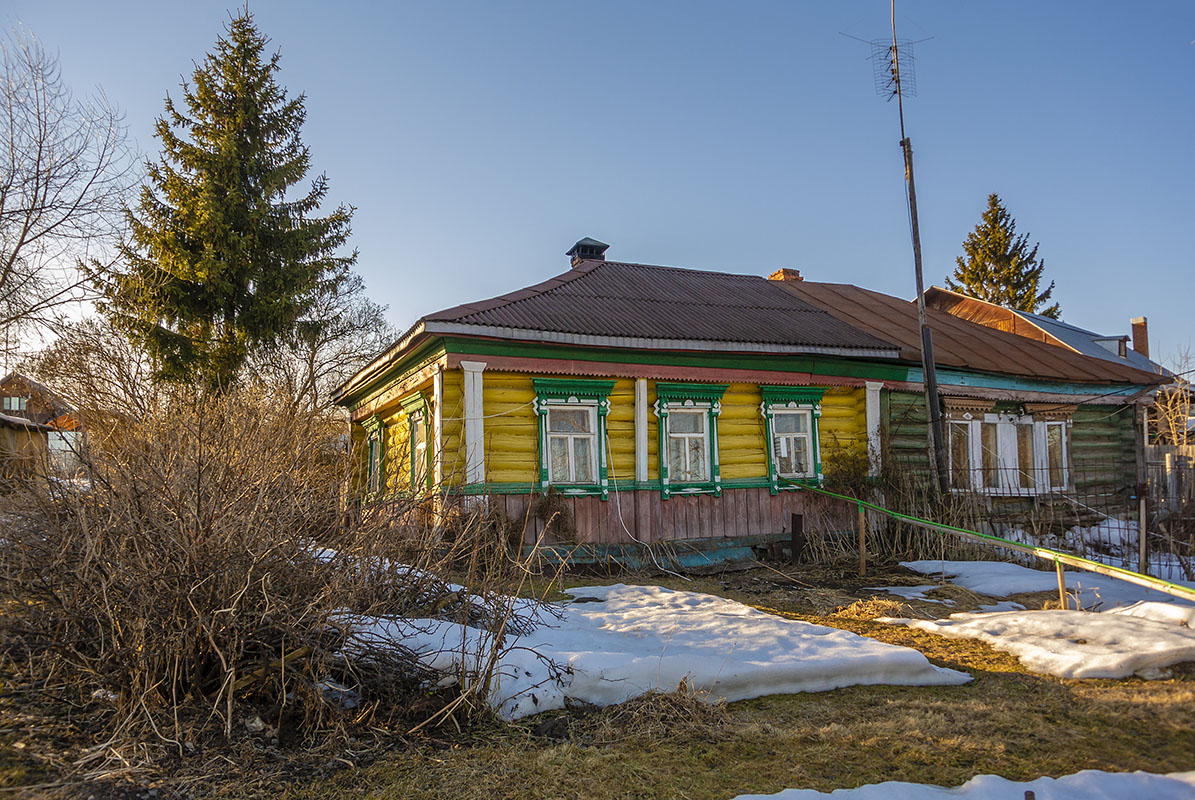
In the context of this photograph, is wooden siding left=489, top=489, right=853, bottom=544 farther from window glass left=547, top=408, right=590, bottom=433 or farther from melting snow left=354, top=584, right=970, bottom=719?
melting snow left=354, top=584, right=970, bottom=719

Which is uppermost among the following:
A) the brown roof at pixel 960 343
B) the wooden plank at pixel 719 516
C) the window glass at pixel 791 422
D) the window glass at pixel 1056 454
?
the brown roof at pixel 960 343

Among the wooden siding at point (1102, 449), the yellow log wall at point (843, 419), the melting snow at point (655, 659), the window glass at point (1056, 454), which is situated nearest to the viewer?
the melting snow at point (655, 659)

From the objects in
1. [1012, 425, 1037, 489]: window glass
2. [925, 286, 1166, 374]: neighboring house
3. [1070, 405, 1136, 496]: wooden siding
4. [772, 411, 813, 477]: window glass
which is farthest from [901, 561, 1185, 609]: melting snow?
[925, 286, 1166, 374]: neighboring house

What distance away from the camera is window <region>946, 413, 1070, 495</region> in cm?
1318

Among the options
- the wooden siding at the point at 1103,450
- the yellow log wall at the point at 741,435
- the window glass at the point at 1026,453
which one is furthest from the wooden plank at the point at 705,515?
the wooden siding at the point at 1103,450

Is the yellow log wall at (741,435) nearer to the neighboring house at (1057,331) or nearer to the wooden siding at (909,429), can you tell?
the wooden siding at (909,429)

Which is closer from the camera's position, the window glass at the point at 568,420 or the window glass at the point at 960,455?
the window glass at the point at 568,420

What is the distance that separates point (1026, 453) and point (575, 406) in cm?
935

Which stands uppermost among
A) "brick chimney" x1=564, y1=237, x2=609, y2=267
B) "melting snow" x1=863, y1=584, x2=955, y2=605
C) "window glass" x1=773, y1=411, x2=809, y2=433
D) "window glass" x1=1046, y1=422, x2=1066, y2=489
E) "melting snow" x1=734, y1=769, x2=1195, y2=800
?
"brick chimney" x1=564, y1=237, x2=609, y2=267

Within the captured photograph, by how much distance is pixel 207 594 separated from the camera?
3723 millimetres

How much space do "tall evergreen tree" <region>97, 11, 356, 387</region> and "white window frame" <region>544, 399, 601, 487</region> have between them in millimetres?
9216

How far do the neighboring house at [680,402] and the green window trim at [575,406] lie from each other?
0.09 feet

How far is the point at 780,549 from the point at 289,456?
8.59 meters

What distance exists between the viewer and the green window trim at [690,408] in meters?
11.0
